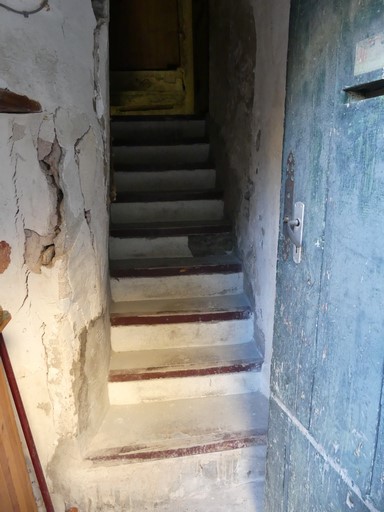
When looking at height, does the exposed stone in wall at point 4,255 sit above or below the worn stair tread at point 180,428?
above

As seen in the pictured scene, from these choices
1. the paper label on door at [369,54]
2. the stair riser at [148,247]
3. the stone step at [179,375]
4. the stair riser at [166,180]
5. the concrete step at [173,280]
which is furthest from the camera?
the stair riser at [166,180]

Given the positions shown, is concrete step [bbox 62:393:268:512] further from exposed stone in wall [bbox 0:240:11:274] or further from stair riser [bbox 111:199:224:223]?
stair riser [bbox 111:199:224:223]

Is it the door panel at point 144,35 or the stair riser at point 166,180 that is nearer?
the stair riser at point 166,180

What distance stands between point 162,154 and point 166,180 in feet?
0.94

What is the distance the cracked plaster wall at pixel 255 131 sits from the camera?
61.7 inches

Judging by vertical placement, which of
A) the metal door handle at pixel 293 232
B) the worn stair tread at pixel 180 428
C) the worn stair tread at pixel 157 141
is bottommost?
the worn stair tread at pixel 180 428

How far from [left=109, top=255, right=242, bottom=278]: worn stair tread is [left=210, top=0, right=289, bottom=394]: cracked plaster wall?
11 centimetres

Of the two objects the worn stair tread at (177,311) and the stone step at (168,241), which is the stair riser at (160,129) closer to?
the stone step at (168,241)

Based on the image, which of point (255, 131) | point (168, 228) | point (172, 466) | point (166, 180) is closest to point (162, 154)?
point (166, 180)

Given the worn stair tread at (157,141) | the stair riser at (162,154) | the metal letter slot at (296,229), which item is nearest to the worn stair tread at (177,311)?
the metal letter slot at (296,229)

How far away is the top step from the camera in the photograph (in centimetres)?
312

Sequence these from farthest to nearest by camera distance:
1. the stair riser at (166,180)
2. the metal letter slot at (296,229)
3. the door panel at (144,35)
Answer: the door panel at (144,35) < the stair riser at (166,180) < the metal letter slot at (296,229)

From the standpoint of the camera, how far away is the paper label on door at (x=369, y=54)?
0.71m

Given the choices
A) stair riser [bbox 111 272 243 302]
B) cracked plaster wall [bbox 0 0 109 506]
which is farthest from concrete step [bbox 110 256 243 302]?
cracked plaster wall [bbox 0 0 109 506]
